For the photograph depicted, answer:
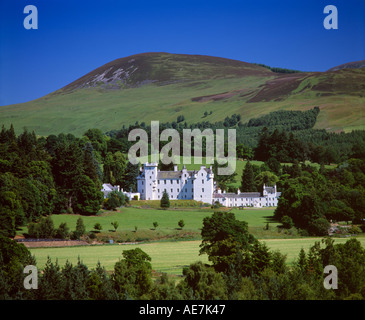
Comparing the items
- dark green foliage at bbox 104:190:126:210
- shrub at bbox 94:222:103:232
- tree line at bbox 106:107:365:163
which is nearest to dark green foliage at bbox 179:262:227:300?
shrub at bbox 94:222:103:232

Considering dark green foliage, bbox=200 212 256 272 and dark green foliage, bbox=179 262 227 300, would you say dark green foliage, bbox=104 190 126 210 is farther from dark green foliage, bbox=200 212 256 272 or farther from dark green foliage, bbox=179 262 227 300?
dark green foliage, bbox=179 262 227 300

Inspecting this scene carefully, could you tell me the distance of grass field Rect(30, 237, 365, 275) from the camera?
38844 millimetres

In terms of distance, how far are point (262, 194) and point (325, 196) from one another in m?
18.4

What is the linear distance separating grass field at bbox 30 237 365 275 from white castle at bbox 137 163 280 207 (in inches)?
1244

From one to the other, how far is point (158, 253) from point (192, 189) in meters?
42.8

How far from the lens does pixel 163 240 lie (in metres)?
54.8


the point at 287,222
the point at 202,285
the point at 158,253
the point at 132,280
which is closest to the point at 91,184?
the point at 287,222

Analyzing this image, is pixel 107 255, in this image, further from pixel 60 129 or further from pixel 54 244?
pixel 60 129

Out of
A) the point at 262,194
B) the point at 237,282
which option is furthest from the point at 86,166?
the point at 237,282

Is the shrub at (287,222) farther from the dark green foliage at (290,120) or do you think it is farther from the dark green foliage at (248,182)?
the dark green foliage at (290,120)

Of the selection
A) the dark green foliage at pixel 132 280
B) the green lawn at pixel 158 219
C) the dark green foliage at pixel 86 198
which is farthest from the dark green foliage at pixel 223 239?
the dark green foliage at pixel 86 198

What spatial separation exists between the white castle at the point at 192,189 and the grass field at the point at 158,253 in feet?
104

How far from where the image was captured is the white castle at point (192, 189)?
85875 millimetres
